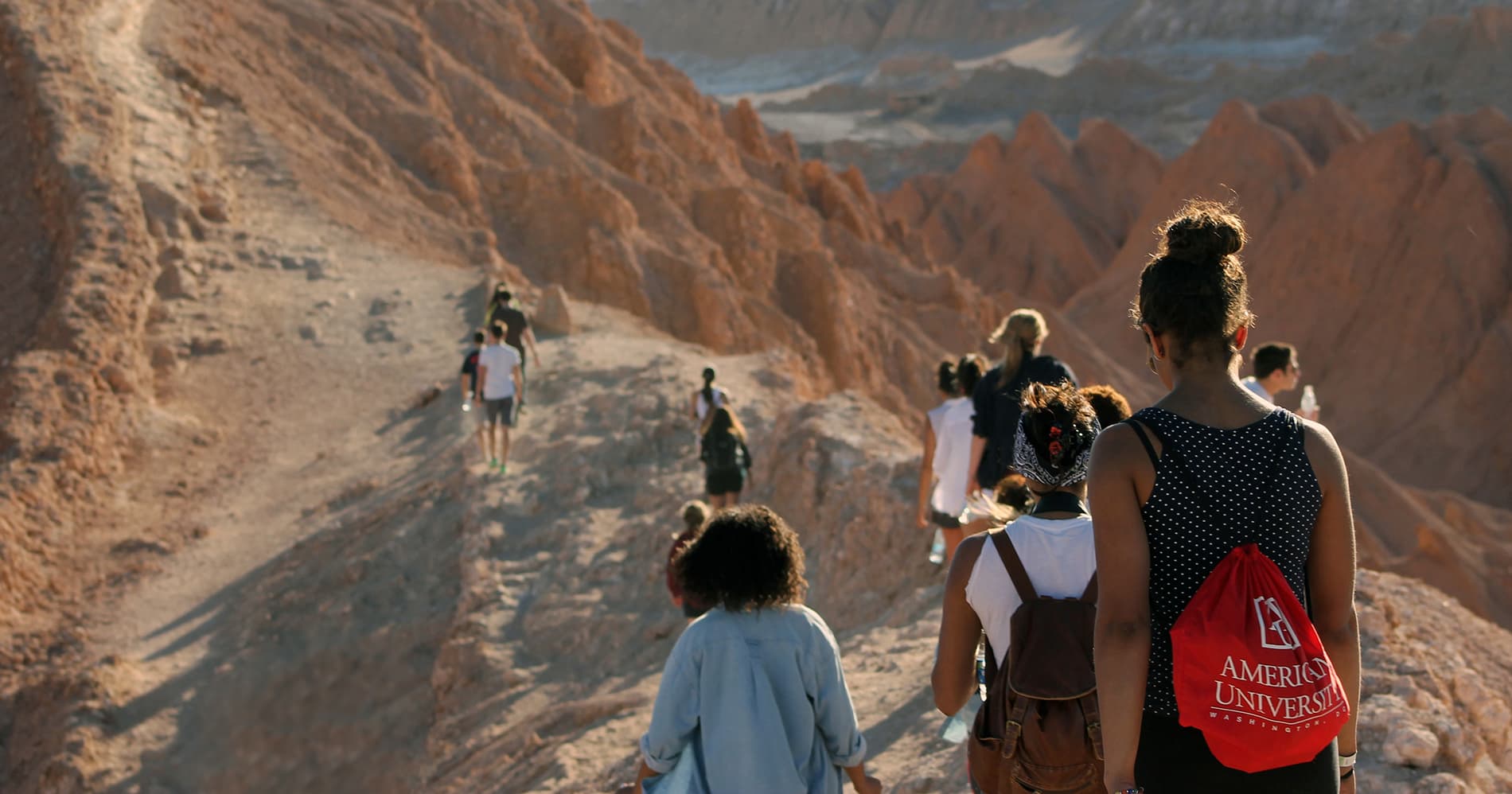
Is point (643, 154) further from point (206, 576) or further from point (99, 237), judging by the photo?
point (206, 576)

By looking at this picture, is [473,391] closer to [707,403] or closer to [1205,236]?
[707,403]

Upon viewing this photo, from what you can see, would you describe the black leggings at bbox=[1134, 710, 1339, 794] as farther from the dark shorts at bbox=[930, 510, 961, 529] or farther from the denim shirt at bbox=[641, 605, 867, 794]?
the dark shorts at bbox=[930, 510, 961, 529]

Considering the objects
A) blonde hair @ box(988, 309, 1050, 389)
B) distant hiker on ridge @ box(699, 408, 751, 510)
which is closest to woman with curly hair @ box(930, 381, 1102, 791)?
blonde hair @ box(988, 309, 1050, 389)

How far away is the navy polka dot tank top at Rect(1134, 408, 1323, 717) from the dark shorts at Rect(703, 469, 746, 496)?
644 centimetres

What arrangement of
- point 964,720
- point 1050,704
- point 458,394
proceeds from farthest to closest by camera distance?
point 458,394 → point 964,720 → point 1050,704

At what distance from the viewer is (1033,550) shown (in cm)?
297

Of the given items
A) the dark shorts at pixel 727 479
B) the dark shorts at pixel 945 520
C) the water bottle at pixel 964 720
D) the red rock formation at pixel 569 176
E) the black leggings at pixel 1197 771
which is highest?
the red rock formation at pixel 569 176

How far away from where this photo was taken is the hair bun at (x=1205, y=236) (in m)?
2.43

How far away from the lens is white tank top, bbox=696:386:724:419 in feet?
30.7

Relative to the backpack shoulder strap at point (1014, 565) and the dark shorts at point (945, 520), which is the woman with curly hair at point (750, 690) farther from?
the dark shorts at point (945, 520)

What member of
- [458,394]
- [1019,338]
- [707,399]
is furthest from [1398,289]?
[1019,338]

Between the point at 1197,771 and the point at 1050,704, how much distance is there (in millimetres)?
558

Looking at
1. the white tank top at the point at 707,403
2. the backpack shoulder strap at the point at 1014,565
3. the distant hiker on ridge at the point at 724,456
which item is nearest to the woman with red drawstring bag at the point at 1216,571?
the backpack shoulder strap at the point at 1014,565

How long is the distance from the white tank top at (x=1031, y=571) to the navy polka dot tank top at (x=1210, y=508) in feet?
1.95
